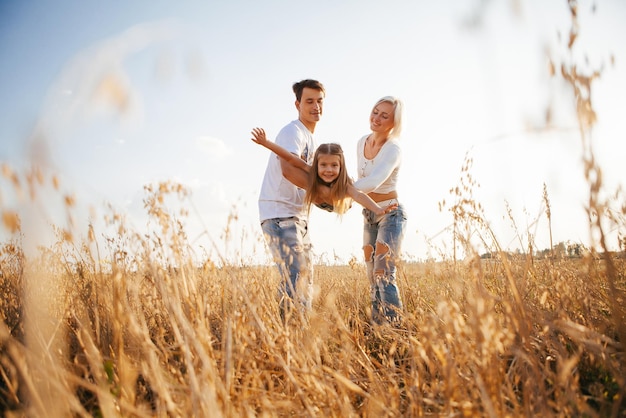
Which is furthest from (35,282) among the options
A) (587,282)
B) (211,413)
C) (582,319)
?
(587,282)

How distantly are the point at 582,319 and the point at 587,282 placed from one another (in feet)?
2.14

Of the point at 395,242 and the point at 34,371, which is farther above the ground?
the point at 395,242

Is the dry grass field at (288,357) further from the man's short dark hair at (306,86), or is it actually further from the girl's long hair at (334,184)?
the man's short dark hair at (306,86)

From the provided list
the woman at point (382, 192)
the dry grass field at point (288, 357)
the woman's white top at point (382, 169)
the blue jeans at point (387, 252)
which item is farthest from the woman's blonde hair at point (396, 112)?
the dry grass field at point (288, 357)

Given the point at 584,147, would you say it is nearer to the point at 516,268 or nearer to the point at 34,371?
the point at 34,371

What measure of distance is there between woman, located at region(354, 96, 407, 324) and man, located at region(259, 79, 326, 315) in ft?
1.65

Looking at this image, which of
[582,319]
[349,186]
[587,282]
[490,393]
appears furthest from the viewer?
[349,186]

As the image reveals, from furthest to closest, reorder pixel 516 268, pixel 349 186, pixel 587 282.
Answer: pixel 516 268, pixel 349 186, pixel 587 282

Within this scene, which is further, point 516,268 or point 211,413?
point 516,268

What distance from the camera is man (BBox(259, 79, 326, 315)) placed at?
291cm

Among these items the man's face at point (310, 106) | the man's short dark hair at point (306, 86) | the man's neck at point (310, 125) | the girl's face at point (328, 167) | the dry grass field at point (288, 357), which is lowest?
the dry grass field at point (288, 357)

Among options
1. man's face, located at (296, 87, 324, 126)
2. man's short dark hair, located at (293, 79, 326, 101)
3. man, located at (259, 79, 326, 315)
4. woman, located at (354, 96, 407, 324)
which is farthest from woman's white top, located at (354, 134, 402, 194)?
man's short dark hair, located at (293, 79, 326, 101)

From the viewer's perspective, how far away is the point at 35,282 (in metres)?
2.53

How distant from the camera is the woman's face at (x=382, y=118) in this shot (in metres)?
3.35
